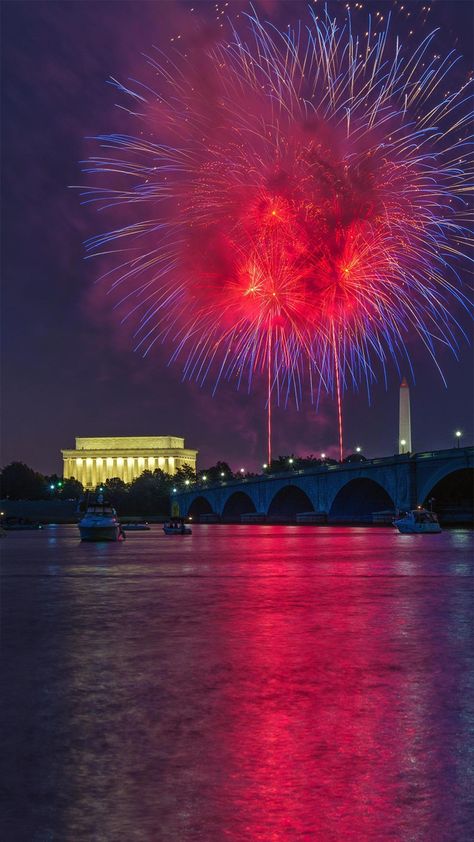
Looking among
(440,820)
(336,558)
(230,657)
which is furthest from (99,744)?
(336,558)

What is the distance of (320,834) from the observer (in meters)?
6.80

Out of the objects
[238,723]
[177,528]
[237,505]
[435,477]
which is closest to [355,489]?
[435,477]

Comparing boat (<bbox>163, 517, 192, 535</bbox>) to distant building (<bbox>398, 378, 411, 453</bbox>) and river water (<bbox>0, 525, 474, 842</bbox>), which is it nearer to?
distant building (<bbox>398, 378, 411, 453</bbox>)

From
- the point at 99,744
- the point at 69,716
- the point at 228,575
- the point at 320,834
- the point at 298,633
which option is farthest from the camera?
the point at 228,575

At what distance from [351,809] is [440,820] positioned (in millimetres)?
678

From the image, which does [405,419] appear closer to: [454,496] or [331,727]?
[454,496]

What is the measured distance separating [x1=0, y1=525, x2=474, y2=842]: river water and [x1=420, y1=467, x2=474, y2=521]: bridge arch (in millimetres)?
86824

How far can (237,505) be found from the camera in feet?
632

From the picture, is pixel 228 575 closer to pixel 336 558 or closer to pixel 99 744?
pixel 336 558

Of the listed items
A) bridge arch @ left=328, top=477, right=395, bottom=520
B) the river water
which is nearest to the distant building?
bridge arch @ left=328, top=477, right=395, bottom=520

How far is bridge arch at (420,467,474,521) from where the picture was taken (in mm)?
108312

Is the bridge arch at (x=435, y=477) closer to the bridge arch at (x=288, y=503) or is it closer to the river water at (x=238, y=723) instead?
the bridge arch at (x=288, y=503)

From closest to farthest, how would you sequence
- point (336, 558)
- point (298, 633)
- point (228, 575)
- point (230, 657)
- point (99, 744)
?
Result: 1. point (99, 744)
2. point (230, 657)
3. point (298, 633)
4. point (228, 575)
5. point (336, 558)

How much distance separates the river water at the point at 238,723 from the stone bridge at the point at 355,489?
8083cm
